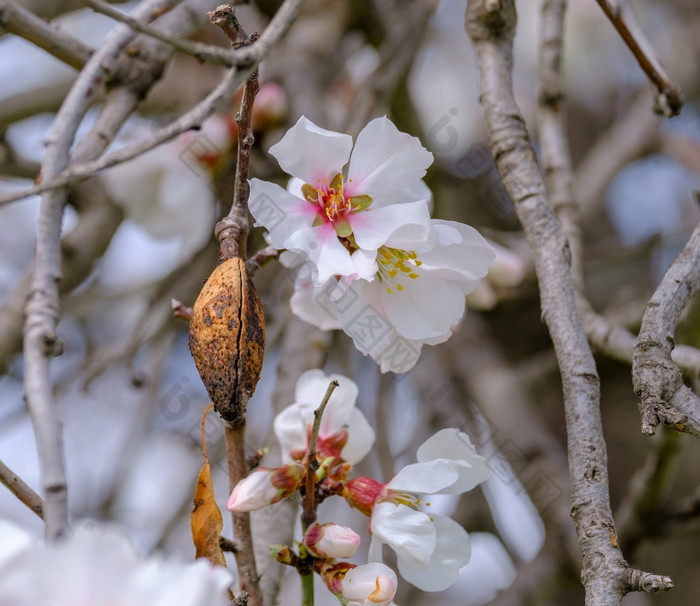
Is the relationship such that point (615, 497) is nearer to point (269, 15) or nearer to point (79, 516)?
point (79, 516)

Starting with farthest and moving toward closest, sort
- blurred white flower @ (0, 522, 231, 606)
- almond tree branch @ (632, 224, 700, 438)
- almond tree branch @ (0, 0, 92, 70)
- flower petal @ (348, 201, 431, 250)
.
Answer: almond tree branch @ (0, 0, 92, 70)
flower petal @ (348, 201, 431, 250)
almond tree branch @ (632, 224, 700, 438)
blurred white flower @ (0, 522, 231, 606)

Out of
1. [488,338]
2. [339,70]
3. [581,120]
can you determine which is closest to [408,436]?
[488,338]

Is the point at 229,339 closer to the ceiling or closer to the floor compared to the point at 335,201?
closer to the floor

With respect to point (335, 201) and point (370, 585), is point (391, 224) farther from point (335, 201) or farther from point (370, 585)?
point (370, 585)

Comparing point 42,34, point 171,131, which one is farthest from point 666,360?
point 42,34

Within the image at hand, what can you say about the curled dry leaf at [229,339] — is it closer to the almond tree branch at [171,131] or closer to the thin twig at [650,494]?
the almond tree branch at [171,131]

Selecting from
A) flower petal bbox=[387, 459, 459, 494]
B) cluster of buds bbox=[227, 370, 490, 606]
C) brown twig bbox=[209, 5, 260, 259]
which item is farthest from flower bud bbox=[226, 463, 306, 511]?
brown twig bbox=[209, 5, 260, 259]

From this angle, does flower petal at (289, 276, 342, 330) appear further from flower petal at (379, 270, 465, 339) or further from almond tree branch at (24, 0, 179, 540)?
almond tree branch at (24, 0, 179, 540)
